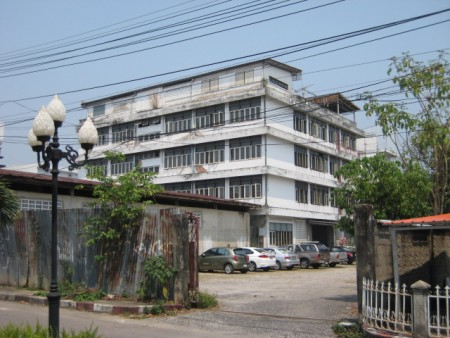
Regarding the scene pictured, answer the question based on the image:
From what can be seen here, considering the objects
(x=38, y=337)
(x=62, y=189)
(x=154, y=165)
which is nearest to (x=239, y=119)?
(x=154, y=165)

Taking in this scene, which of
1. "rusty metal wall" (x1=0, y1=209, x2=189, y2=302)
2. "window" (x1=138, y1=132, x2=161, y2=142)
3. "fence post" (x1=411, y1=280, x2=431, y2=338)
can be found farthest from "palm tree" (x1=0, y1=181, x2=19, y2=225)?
"window" (x1=138, y1=132, x2=161, y2=142)

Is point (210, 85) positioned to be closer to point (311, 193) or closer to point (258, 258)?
point (311, 193)

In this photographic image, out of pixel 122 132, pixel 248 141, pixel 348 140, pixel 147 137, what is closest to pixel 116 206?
pixel 248 141

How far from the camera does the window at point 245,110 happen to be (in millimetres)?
45031

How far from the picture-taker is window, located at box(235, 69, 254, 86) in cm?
4772

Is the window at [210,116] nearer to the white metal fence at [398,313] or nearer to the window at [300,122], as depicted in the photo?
the window at [300,122]

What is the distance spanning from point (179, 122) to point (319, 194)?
50.8ft

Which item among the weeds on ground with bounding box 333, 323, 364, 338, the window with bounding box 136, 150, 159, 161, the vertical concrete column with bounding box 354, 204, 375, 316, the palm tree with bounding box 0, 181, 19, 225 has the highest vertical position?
the window with bounding box 136, 150, 159, 161

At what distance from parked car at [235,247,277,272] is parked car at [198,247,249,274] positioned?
0.89 m

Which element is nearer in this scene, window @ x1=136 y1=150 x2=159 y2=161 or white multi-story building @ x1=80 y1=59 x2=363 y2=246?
white multi-story building @ x1=80 y1=59 x2=363 y2=246

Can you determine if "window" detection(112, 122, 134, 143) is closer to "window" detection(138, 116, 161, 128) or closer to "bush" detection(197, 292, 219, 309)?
"window" detection(138, 116, 161, 128)

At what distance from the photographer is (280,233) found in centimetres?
4709

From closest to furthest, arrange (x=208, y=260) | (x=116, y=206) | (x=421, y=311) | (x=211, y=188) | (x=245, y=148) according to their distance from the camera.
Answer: (x=421, y=311), (x=116, y=206), (x=208, y=260), (x=245, y=148), (x=211, y=188)

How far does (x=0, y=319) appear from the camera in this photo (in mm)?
11961
